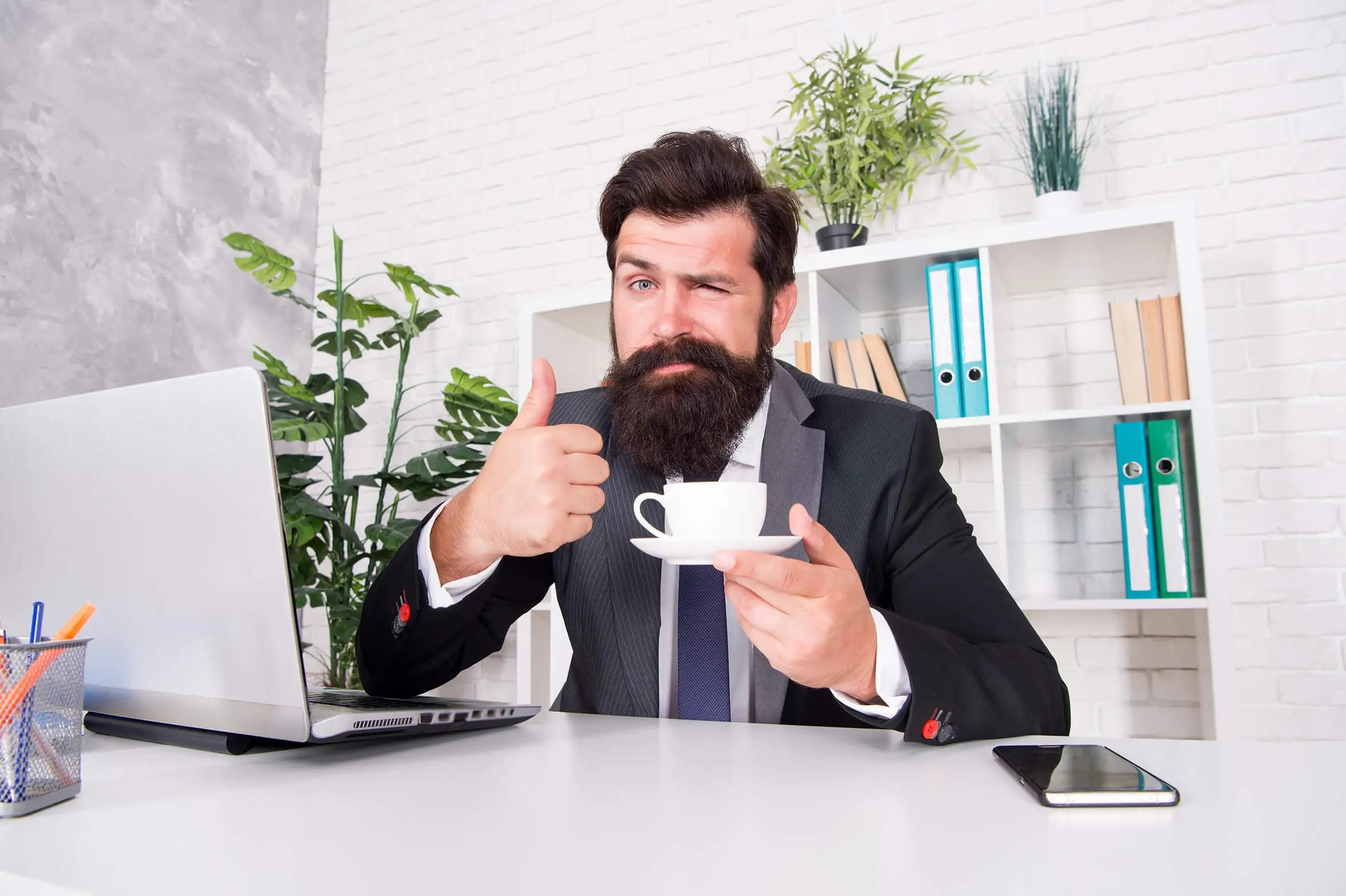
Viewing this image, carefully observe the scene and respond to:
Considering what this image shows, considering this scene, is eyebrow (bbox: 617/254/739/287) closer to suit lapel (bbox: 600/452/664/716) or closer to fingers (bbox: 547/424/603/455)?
suit lapel (bbox: 600/452/664/716)

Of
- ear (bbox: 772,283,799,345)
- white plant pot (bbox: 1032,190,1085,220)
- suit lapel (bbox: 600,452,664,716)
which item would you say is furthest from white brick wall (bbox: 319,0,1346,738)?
suit lapel (bbox: 600,452,664,716)

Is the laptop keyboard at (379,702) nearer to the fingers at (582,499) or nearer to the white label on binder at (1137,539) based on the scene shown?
the fingers at (582,499)

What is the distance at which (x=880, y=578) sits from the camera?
1310 millimetres

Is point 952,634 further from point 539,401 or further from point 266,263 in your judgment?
point 266,263

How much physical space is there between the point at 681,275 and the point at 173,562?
3.00 feet

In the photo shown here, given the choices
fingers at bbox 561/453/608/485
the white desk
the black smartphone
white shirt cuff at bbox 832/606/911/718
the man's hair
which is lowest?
the white desk

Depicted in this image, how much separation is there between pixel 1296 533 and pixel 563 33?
265cm

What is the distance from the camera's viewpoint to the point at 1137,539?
194 centimetres

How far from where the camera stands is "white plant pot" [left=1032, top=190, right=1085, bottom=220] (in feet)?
6.87

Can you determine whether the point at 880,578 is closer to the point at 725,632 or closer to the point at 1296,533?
the point at 725,632

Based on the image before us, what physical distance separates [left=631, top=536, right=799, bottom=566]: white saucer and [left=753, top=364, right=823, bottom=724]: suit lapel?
49 cm

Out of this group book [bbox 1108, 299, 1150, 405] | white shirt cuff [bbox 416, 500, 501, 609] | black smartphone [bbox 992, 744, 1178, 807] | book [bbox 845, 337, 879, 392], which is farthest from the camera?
book [bbox 845, 337, 879, 392]

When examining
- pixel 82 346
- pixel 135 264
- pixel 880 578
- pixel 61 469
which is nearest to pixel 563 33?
pixel 135 264

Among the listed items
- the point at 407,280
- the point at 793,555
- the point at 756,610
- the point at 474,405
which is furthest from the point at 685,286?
the point at 407,280
